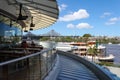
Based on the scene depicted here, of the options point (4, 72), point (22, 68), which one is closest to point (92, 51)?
point (22, 68)

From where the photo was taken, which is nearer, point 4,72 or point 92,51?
point 4,72

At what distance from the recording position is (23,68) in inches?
195

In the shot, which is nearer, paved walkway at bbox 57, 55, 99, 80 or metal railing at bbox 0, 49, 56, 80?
metal railing at bbox 0, 49, 56, 80

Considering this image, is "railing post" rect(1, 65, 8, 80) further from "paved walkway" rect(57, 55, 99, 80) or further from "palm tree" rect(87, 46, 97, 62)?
"palm tree" rect(87, 46, 97, 62)

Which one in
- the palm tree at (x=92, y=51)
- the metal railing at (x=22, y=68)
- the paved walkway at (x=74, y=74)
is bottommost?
→ the palm tree at (x=92, y=51)

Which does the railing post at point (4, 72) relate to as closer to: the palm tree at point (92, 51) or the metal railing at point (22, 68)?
the metal railing at point (22, 68)

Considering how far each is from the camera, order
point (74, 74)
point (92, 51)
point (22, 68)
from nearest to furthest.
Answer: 1. point (22, 68)
2. point (74, 74)
3. point (92, 51)

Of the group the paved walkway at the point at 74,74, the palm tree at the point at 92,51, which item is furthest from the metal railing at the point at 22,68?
the palm tree at the point at 92,51

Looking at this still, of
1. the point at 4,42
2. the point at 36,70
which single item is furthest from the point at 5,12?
the point at 36,70

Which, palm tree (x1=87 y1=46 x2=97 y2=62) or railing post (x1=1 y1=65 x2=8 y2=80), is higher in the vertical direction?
railing post (x1=1 y1=65 x2=8 y2=80)

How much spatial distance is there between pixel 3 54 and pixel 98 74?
13.1ft

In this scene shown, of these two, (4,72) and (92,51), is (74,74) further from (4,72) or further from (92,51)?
(92,51)

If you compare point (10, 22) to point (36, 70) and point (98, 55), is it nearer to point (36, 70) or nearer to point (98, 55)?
point (36, 70)

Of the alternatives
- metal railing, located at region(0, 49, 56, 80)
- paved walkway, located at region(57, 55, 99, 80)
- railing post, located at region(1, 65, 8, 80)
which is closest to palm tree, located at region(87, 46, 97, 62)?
paved walkway, located at region(57, 55, 99, 80)
